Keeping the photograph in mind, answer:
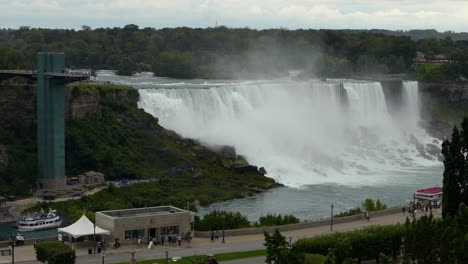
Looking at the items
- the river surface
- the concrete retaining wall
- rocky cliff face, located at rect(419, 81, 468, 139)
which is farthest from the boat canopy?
rocky cliff face, located at rect(419, 81, 468, 139)

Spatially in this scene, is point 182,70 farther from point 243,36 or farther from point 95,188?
point 95,188

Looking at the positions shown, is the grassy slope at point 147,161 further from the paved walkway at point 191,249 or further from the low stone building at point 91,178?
the paved walkway at point 191,249

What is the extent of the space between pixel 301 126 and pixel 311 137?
7.96 ft

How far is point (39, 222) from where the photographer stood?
4950 centimetres

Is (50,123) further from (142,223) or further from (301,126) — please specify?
(301,126)

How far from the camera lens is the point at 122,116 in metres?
69.8

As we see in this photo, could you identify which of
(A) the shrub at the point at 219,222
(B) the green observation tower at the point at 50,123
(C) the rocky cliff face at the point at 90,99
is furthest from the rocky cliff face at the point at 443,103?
(A) the shrub at the point at 219,222

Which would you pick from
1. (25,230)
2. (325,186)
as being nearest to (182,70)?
(325,186)

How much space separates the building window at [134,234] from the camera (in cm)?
3809

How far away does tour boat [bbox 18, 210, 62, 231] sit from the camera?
49.4m

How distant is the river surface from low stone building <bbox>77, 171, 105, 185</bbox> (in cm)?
718

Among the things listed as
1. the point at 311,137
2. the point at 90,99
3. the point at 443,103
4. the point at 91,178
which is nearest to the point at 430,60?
the point at 443,103

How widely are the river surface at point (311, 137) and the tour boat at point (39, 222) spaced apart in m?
9.22

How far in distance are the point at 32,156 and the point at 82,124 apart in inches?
227
